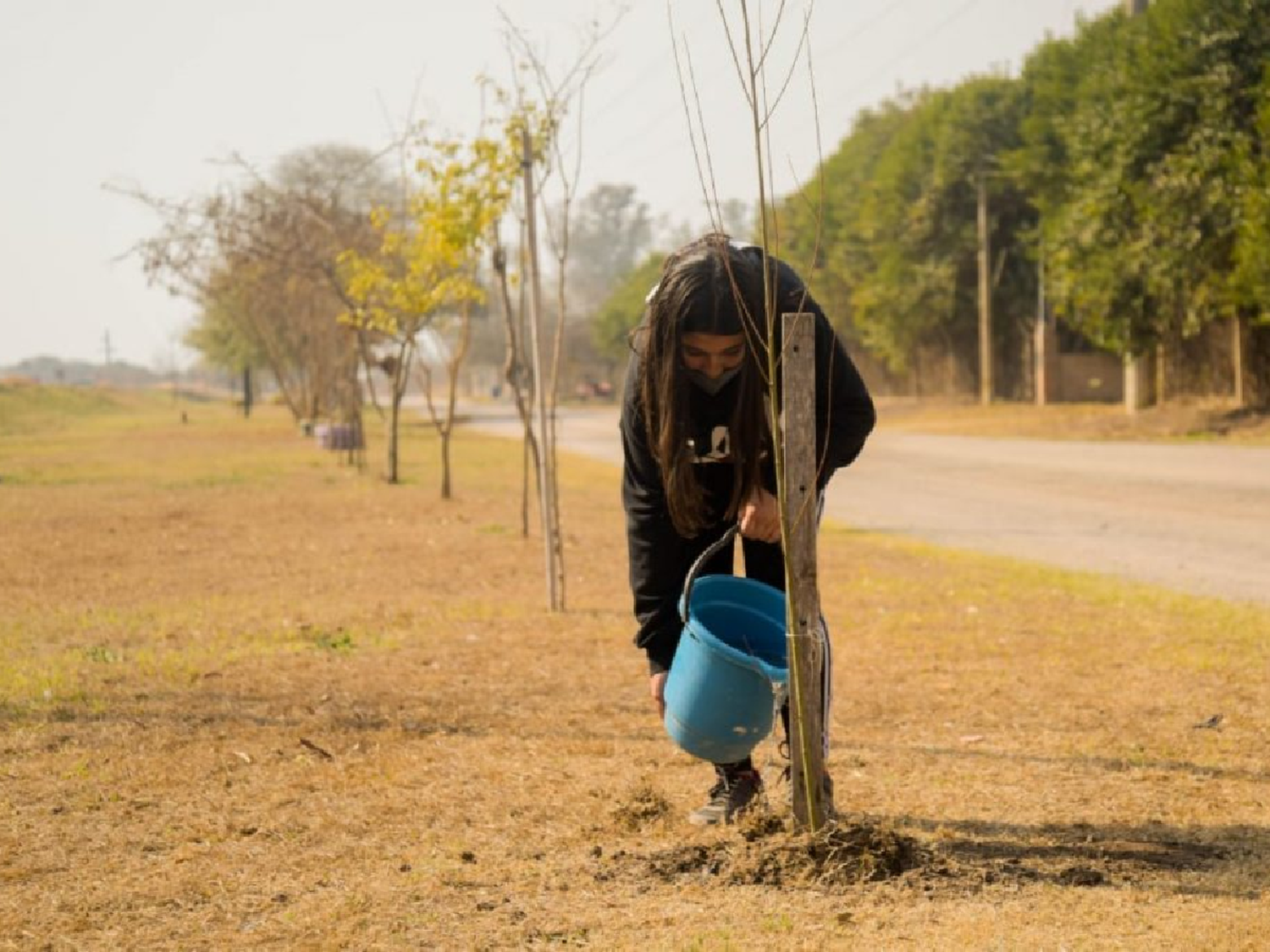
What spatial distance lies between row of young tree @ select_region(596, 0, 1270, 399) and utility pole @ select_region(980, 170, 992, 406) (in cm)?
18

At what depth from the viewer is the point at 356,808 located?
4777 millimetres

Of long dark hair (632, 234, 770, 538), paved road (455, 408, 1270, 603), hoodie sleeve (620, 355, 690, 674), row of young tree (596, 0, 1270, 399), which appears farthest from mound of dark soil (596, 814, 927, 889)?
row of young tree (596, 0, 1270, 399)

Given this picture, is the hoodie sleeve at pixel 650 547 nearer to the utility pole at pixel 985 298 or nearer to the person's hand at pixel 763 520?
the person's hand at pixel 763 520

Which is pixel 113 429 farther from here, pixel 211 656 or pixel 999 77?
pixel 211 656

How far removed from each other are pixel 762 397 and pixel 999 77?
42.1 metres

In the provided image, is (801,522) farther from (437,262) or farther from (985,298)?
(985,298)

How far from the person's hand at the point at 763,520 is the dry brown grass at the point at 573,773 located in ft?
2.61

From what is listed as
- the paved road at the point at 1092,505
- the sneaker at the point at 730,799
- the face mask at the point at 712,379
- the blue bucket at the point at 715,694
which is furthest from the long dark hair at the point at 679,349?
the paved road at the point at 1092,505

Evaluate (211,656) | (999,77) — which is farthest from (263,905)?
(999,77)

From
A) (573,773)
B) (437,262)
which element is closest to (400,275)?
(437,262)

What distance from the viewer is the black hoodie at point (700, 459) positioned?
4059mm

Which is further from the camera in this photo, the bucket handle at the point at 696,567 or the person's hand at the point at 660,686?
the person's hand at the point at 660,686

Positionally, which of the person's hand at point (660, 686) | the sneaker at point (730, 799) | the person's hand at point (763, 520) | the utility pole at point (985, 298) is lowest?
the sneaker at point (730, 799)

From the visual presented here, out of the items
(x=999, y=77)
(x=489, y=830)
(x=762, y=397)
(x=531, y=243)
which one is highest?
(x=999, y=77)
